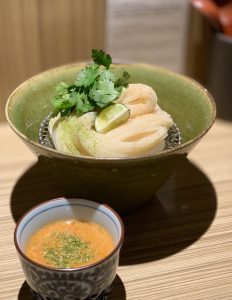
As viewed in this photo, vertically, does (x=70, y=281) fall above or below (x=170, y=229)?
above

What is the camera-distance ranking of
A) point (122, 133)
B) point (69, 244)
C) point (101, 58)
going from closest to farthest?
point (69, 244)
point (122, 133)
point (101, 58)

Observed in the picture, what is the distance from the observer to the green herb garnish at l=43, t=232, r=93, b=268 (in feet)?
2.48

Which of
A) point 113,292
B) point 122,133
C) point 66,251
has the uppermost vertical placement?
point 122,133

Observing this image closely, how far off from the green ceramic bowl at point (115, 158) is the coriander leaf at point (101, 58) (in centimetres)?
18

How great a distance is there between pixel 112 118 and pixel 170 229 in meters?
0.27

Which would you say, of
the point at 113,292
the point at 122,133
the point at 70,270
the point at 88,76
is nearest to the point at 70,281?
the point at 70,270

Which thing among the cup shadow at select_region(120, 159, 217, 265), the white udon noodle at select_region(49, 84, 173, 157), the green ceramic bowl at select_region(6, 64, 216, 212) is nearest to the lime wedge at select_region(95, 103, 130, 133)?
the white udon noodle at select_region(49, 84, 173, 157)

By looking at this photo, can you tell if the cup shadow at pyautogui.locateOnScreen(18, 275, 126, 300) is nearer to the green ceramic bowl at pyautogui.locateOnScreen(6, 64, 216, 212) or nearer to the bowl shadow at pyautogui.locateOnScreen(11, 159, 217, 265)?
the bowl shadow at pyautogui.locateOnScreen(11, 159, 217, 265)

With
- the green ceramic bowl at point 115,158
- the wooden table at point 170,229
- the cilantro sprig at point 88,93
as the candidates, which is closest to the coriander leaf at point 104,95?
the cilantro sprig at point 88,93

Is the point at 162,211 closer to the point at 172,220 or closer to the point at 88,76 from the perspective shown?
the point at 172,220

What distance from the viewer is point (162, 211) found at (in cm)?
104

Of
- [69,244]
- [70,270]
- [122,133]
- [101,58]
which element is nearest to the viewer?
[70,270]

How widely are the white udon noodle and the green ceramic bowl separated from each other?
53mm

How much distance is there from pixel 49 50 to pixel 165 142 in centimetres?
95
